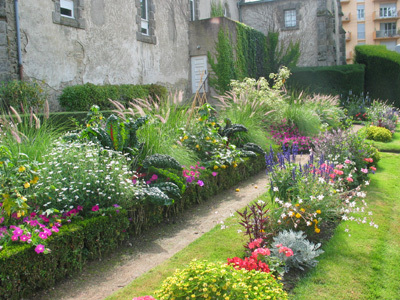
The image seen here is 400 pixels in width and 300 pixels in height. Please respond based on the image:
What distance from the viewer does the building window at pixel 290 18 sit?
21.9 metres

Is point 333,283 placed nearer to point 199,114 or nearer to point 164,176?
point 164,176

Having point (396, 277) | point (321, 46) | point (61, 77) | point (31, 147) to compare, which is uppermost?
point (321, 46)

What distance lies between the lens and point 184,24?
15969 mm

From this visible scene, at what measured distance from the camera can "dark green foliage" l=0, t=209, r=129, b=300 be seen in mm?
2650

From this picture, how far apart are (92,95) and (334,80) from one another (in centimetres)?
1261

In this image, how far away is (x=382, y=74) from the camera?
18328mm

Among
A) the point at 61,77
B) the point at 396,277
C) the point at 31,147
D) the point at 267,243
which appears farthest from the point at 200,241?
the point at 61,77

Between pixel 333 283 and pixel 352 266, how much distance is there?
38 cm

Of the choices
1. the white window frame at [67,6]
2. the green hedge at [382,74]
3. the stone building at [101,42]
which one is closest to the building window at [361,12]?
the green hedge at [382,74]

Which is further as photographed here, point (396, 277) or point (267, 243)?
point (267, 243)

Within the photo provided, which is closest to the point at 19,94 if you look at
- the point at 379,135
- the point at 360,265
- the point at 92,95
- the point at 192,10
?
the point at 92,95

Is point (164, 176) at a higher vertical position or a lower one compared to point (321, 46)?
lower

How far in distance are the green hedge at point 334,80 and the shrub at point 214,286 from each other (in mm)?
16033

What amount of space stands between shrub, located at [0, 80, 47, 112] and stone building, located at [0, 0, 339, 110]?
397 millimetres
